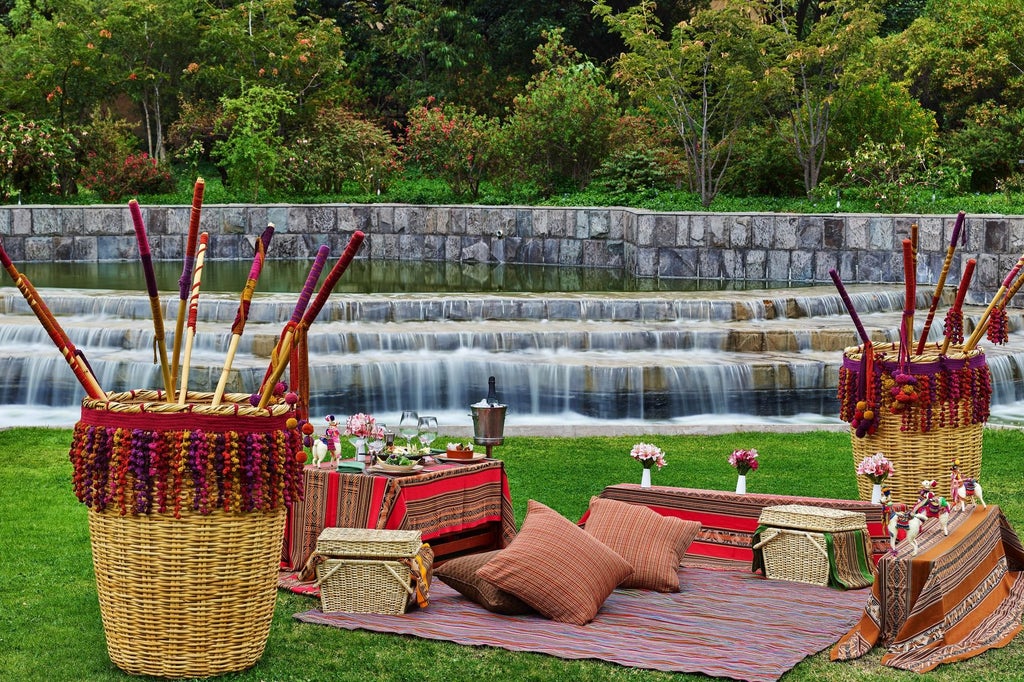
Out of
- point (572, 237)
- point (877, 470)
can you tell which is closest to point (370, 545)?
point (877, 470)

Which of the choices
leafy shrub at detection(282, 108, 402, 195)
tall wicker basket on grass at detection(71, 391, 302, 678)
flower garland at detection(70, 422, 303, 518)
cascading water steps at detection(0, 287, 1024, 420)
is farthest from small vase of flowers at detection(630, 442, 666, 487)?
leafy shrub at detection(282, 108, 402, 195)

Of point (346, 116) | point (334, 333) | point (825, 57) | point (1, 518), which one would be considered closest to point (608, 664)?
point (1, 518)

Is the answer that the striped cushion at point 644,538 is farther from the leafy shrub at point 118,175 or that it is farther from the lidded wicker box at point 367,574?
the leafy shrub at point 118,175

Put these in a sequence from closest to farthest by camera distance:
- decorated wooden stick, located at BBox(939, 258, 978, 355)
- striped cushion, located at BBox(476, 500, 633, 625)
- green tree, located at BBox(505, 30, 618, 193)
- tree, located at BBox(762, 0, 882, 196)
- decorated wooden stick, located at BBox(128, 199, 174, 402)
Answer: decorated wooden stick, located at BBox(128, 199, 174, 402)
striped cushion, located at BBox(476, 500, 633, 625)
decorated wooden stick, located at BBox(939, 258, 978, 355)
tree, located at BBox(762, 0, 882, 196)
green tree, located at BBox(505, 30, 618, 193)

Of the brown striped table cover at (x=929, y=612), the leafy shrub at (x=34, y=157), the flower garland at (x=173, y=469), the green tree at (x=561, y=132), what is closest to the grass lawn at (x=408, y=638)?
the brown striped table cover at (x=929, y=612)

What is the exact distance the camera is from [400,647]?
579cm

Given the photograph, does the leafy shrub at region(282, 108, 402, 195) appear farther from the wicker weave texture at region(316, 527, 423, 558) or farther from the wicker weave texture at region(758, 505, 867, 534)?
the wicker weave texture at region(316, 527, 423, 558)

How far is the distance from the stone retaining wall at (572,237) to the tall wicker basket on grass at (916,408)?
10400 mm

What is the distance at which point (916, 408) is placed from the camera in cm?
748

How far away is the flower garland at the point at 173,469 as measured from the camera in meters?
5.12

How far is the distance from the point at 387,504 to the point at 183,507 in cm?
177

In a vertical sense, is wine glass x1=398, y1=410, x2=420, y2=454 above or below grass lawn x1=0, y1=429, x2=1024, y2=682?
above

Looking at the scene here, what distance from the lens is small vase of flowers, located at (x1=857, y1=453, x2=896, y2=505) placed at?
728 cm

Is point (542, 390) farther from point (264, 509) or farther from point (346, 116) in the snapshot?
point (346, 116)
